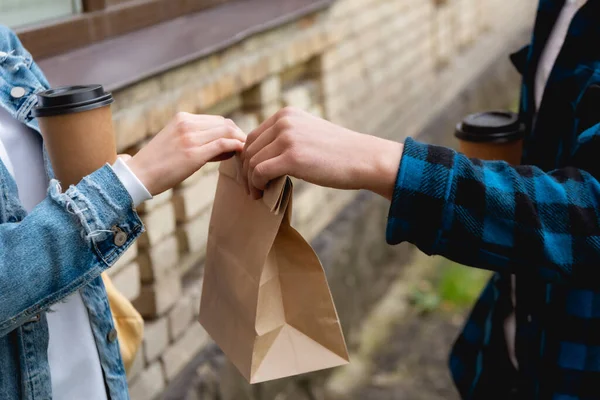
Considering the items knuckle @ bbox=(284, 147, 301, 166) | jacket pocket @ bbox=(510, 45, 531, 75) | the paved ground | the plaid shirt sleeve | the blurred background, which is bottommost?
the paved ground

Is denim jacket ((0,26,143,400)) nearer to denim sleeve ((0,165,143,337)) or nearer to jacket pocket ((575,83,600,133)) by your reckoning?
denim sleeve ((0,165,143,337))

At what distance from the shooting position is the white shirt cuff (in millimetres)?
1205

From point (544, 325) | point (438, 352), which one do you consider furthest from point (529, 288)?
point (438, 352)

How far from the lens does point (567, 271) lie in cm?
127

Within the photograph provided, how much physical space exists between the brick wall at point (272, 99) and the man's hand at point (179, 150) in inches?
37.6

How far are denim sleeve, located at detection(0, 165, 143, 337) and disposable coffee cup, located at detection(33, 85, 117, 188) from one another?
62mm

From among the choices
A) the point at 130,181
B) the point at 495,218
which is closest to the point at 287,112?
the point at 130,181

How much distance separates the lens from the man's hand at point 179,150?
48.4 inches

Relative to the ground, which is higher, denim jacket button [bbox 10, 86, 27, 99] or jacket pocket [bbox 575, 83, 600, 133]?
denim jacket button [bbox 10, 86, 27, 99]

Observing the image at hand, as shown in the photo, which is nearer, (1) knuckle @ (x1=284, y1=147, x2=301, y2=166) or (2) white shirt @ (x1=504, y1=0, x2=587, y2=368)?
(1) knuckle @ (x1=284, y1=147, x2=301, y2=166)

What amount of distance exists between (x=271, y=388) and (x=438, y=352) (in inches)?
47.5

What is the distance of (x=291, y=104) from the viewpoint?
136 inches

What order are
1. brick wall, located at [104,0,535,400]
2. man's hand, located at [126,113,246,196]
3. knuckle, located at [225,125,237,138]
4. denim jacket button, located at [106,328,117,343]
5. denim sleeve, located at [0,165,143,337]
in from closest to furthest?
denim sleeve, located at [0,165,143,337] → man's hand, located at [126,113,246,196] → knuckle, located at [225,125,237,138] → denim jacket button, located at [106,328,117,343] → brick wall, located at [104,0,535,400]

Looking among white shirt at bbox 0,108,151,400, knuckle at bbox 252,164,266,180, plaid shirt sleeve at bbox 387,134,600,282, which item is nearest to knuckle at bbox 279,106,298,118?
knuckle at bbox 252,164,266,180
